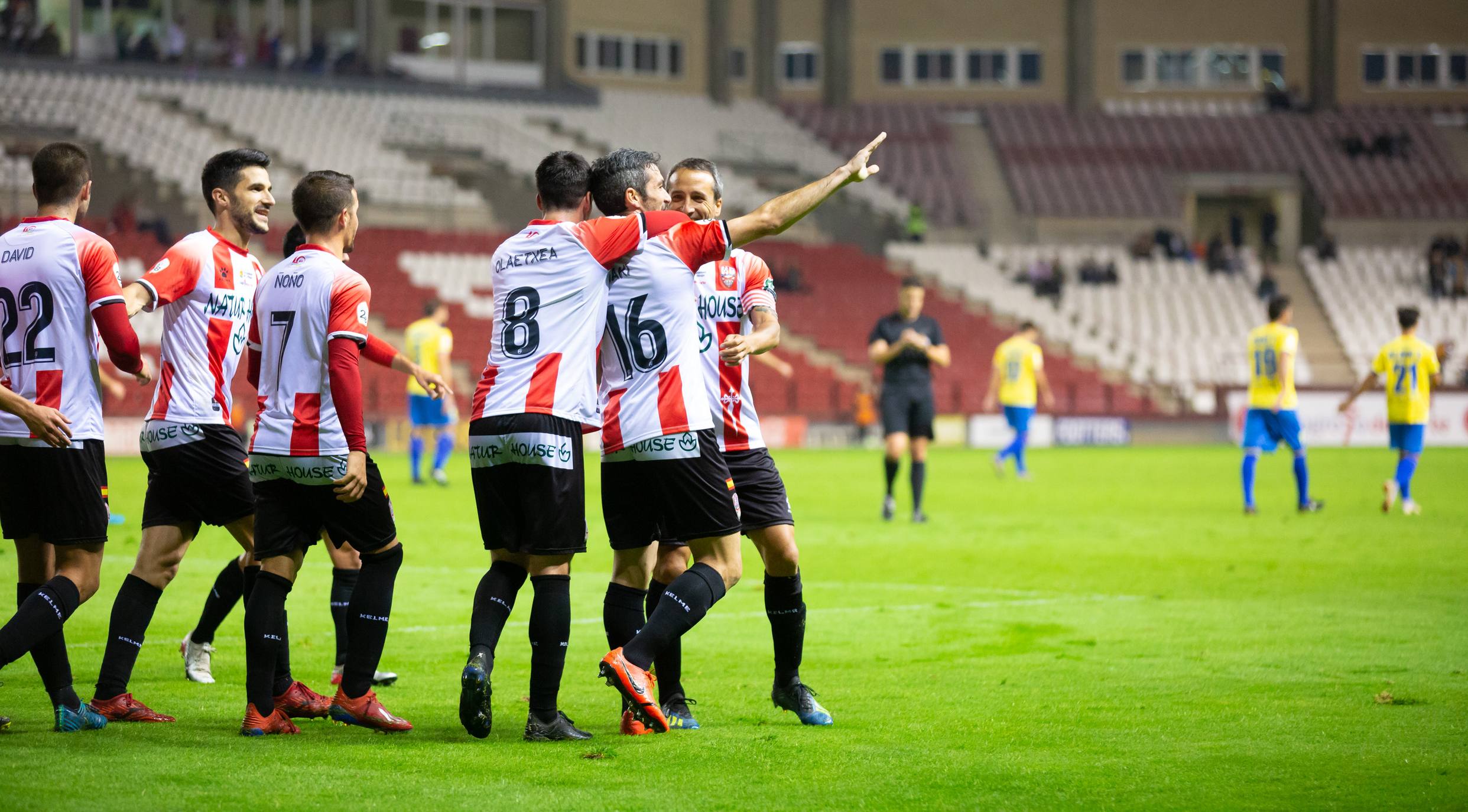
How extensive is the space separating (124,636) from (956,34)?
2041 inches

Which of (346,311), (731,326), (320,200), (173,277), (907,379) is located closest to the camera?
(346,311)

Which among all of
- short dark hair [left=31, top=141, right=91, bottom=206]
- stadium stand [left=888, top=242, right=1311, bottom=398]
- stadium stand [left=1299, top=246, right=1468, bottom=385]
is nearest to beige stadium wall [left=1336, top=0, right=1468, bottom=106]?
stadium stand [left=1299, top=246, right=1468, bottom=385]

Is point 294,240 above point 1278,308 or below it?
above

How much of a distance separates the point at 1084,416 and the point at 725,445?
3140 cm

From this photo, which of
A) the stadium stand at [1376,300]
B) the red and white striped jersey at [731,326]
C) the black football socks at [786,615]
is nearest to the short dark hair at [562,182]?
the red and white striped jersey at [731,326]

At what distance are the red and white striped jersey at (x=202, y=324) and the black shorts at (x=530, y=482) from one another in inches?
52.4

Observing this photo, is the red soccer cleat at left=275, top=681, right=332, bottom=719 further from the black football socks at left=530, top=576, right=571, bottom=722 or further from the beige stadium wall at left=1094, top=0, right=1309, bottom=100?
the beige stadium wall at left=1094, top=0, right=1309, bottom=100

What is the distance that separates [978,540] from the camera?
14609 millimetres

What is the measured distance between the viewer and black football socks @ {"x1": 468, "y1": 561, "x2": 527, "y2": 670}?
19.3 ft

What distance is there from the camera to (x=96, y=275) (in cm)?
620

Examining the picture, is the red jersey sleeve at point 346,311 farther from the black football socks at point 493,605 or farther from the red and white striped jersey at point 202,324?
the black football socks at point 493,605

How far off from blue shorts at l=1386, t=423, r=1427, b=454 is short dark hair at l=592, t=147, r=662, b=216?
13500 mm

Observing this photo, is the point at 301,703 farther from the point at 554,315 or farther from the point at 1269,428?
the point at 1269,428

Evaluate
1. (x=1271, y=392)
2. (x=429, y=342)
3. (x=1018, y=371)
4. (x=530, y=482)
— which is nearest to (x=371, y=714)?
(x=530, y=482)
